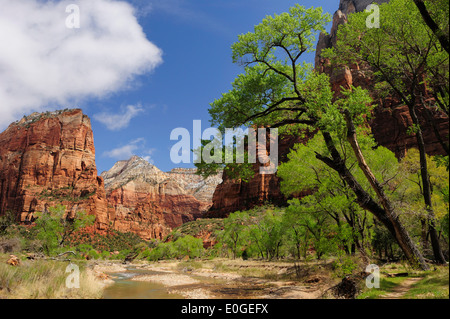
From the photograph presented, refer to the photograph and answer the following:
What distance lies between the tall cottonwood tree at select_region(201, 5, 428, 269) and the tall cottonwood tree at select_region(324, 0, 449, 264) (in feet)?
7.64

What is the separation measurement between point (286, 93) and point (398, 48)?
19.2 ft

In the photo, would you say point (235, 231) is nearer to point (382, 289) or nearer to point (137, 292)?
point (137, 292)

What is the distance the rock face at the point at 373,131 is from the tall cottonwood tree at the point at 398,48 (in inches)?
1962

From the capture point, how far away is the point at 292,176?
18047 millimetres

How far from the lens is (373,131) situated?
300 feet

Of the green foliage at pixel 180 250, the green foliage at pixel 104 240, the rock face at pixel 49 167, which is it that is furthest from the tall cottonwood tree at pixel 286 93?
the rock face at pixel 49 167

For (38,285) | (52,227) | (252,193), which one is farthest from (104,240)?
(38,285)

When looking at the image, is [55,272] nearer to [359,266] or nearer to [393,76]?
[359,266]

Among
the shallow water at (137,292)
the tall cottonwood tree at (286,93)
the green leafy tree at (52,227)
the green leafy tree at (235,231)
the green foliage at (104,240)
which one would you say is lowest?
the green foliage at (104,240)

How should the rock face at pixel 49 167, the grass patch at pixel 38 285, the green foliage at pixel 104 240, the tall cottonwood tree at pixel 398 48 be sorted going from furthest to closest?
the rock face at pixel 49 167
the green foliage at pixel 104 240
the tall cottonwood tree at pixel 398 48
the grass patch at pixel 38 285

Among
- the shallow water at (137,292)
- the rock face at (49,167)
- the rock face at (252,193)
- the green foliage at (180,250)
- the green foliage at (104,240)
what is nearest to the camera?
the shallow water at (137,292)

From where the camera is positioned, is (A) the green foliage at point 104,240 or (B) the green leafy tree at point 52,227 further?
(A) the green foliage at point 104,240

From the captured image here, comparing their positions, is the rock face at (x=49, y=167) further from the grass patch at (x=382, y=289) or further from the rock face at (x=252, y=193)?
the grass patch at (x=382, y=289)

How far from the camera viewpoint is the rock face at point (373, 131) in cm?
7626
